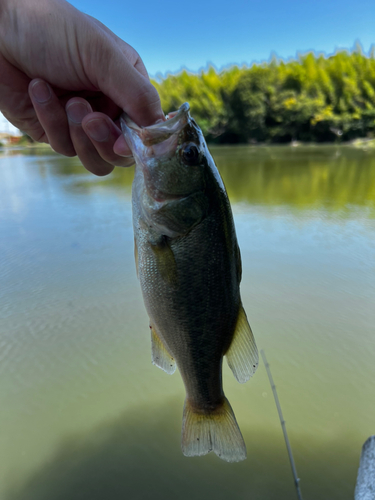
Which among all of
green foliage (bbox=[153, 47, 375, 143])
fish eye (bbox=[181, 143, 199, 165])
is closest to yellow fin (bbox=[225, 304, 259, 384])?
fish eye (bbox=[181, 143, 199, 165])

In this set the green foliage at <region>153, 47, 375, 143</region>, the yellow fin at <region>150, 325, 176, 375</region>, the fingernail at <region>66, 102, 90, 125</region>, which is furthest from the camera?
the green foliage at <region>153, 47, 375, 143</region>

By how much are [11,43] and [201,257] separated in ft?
4.66

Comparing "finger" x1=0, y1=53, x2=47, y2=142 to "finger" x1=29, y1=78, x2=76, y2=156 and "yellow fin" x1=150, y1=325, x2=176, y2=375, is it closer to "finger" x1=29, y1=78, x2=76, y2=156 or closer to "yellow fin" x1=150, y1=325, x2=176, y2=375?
"finger" x1=29, y1=78, x2=76, y2=156

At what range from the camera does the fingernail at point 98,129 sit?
5.55 feet

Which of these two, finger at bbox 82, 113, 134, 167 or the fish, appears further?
finger at bbox 82, 113, 134, 167

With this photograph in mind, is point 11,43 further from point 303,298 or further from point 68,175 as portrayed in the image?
point 68,175

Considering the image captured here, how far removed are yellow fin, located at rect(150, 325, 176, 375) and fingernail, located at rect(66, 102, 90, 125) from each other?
1.17m

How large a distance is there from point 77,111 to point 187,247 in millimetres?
999

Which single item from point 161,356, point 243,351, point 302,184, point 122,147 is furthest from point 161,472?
point 302,184

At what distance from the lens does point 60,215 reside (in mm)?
8141

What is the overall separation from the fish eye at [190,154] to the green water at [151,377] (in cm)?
228

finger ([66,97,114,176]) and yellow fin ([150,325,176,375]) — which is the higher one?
finger ([66,97,114,176])

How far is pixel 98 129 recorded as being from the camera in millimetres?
1719

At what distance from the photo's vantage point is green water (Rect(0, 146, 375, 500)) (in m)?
2.45
